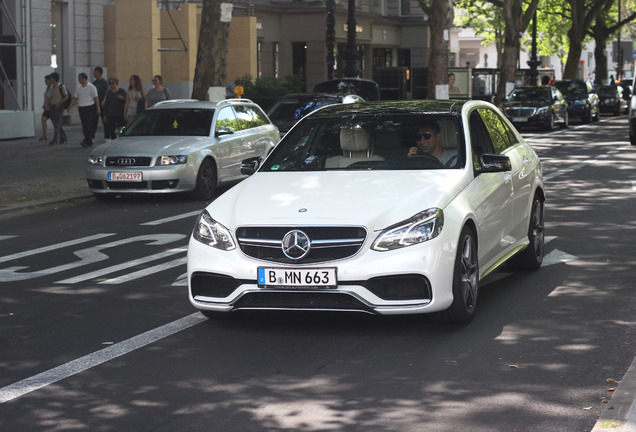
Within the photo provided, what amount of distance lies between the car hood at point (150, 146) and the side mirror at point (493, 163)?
8.68 meters

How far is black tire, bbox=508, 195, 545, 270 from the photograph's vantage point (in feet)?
32.8

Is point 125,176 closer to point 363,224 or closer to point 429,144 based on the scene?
point 429,144

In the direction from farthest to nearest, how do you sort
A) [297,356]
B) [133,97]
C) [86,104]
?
[86,104] → [133,97] → [297,356]

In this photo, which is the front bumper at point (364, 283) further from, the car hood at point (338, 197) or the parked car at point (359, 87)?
the parked car at point (359, 87)

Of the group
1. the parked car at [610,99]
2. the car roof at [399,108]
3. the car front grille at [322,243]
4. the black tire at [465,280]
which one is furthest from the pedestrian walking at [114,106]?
the parked car at [610,99]

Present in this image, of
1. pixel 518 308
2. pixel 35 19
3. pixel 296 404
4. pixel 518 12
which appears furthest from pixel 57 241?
pixel 518 12

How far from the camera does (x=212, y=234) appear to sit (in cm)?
771

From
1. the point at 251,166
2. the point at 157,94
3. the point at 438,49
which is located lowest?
the point at 251,166

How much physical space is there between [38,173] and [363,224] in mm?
14287

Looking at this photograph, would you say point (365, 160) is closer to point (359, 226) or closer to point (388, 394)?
point (359, 226)

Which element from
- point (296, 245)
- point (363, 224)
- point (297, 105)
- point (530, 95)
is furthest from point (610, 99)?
point (296, 245)

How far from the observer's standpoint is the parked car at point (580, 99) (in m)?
42.5

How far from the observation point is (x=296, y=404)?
19.7 ft

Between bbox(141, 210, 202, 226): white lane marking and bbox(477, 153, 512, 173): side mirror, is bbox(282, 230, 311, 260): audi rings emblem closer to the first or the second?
bbox(477, 153, 512, 173): side mirror
